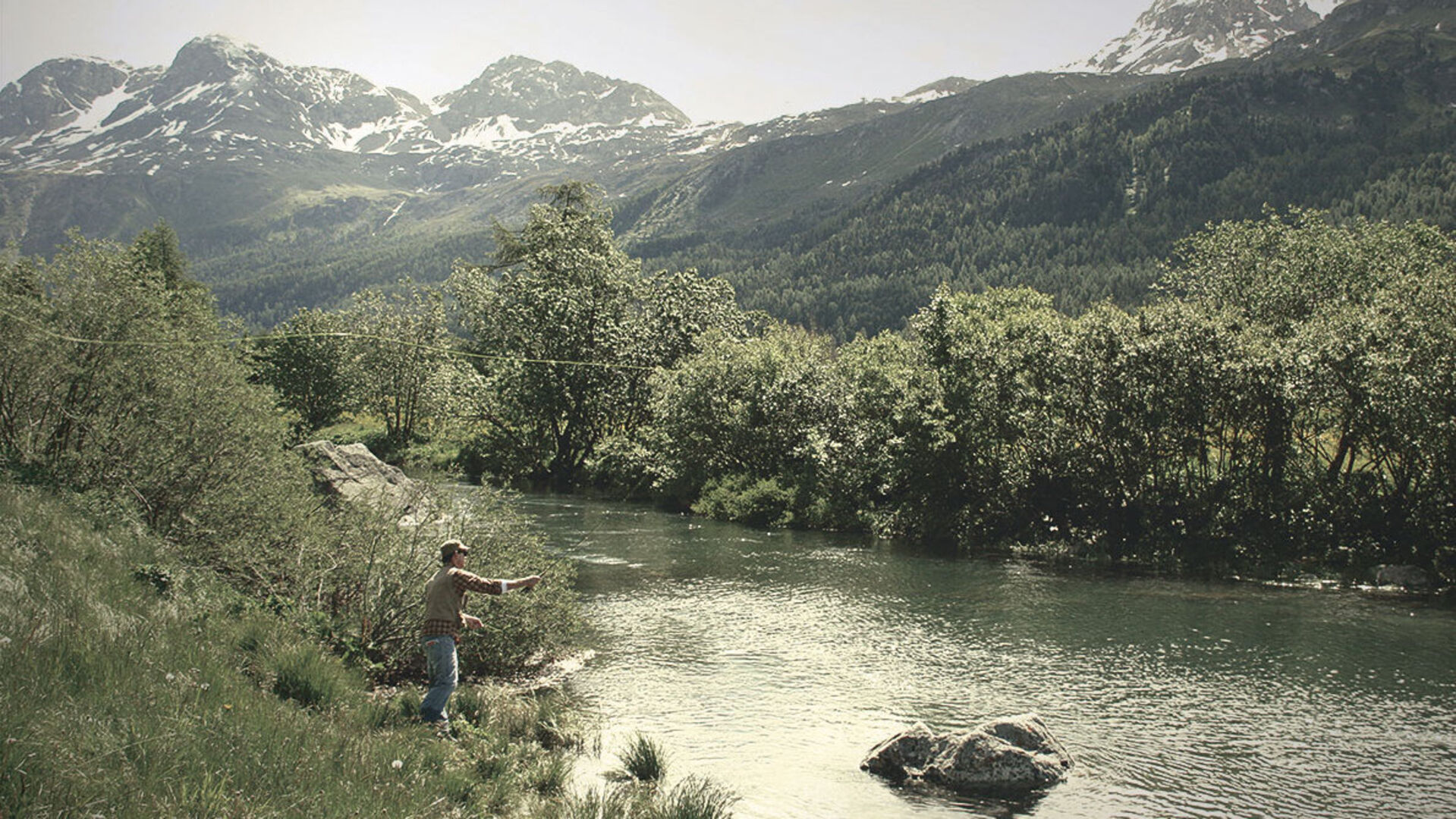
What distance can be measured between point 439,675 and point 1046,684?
10.7 metres

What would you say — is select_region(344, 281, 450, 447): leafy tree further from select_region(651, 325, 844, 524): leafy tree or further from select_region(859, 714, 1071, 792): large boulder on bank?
select_region(859, 714, 1071, 792): large boulder on bank

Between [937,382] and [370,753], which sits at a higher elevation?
[937,382]

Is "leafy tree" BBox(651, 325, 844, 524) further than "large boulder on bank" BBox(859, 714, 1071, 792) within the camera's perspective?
Yes

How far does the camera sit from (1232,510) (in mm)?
29375

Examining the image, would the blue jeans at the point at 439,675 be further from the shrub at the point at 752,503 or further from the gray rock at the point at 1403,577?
the shrub at the point at 752,503

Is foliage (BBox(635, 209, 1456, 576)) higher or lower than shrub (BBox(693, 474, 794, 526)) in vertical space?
higher

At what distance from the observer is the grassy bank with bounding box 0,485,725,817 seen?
6895 millimetres

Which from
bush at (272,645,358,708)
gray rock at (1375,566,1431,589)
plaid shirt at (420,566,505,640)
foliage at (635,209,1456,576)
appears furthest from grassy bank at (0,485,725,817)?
A: gray rock at (1375,566,1431,589)

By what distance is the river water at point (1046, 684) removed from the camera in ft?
39.8

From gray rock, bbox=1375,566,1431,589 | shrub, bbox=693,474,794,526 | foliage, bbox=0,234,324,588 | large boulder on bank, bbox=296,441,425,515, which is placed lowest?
shrub, bbox=693,474,794,526

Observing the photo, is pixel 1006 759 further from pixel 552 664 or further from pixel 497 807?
pixel 552 664

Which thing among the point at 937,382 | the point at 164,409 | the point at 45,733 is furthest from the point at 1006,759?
the point at 937,382

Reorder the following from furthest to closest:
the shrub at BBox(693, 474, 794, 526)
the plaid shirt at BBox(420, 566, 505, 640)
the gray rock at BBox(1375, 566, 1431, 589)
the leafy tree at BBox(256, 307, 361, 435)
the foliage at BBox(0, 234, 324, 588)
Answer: the leafy tree at BBox(256, 307, 361, 435), the shrub at BBox(693, 474, 794, 526), the gray rock at BBox(1375, 566, 1431, 589), the foliage at BBox(0, 234, 324, 588), the plaid shirt at BBox(420, 566, 505, 640)

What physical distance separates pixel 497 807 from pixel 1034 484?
27.2m
